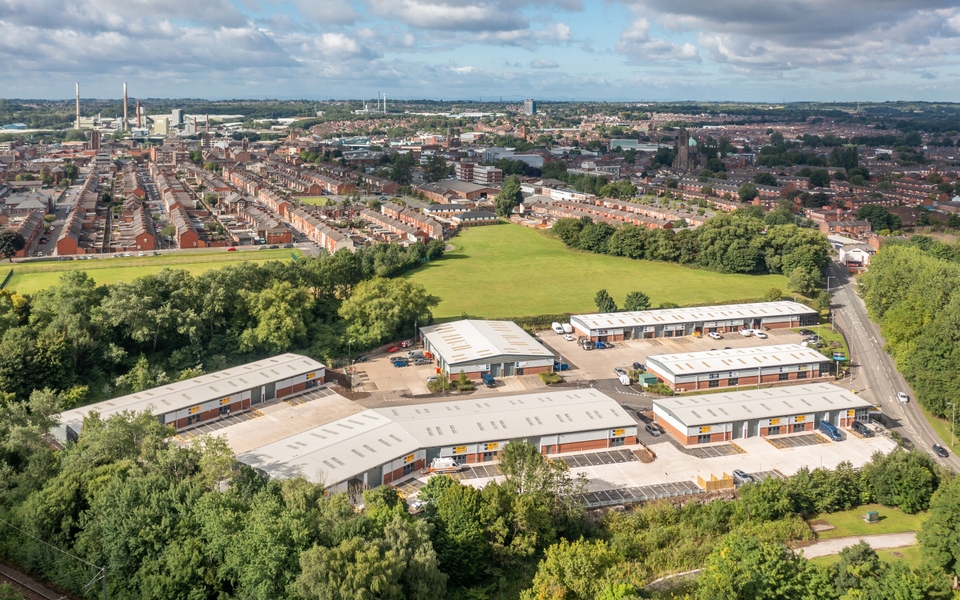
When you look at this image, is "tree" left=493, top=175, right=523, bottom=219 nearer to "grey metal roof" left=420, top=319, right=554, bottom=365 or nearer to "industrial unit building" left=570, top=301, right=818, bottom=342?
"industrial unit building" left=570, top=301, right=818, bottom=342

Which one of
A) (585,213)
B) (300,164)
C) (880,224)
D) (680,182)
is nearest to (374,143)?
(300,164)

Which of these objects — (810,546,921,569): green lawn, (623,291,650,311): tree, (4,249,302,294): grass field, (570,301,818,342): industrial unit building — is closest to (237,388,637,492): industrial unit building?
(810,546,921,569): green lawn

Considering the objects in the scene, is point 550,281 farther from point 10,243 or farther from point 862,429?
point 10,243

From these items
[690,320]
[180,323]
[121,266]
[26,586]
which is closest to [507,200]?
[121,266]

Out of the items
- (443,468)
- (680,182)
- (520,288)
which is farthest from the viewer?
(680,182)

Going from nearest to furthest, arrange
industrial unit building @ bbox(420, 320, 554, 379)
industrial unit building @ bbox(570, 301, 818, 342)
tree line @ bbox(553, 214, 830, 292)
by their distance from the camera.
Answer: industrial unit building @ bbox(420, 320, 554, 379)
industrial unit building @ bbox(570, 301, 818, 342)
tree line @ bbox(553, 214, 830, 292)

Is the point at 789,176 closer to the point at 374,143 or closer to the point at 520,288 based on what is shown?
the point at 520,288
